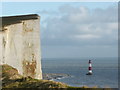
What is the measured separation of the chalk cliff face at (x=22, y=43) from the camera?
1723cm

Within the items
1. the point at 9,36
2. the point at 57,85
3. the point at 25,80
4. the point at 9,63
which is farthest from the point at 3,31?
the point at 57,85

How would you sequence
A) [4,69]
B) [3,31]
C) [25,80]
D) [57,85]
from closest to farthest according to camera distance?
[57,85] < [25,80] < [4,69] < [3,31]

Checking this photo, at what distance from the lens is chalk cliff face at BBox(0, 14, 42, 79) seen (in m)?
17.2

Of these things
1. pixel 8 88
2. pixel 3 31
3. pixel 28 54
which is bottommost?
pixel 8 88

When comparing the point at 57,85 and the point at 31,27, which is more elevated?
the point at 31,27

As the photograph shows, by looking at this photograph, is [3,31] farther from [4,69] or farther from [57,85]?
[57,85]

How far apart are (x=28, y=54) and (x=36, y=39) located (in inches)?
34.3

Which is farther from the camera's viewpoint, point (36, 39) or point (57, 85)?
point (36, 39)

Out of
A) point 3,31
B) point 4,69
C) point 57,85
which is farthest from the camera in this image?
point 3,31

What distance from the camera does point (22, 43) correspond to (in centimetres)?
1770

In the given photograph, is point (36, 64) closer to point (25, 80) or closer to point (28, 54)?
point (28, 54)

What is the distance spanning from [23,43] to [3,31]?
1.24 meters

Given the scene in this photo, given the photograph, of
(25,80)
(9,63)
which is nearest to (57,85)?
(25,80)

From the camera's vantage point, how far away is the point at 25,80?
1333cm
